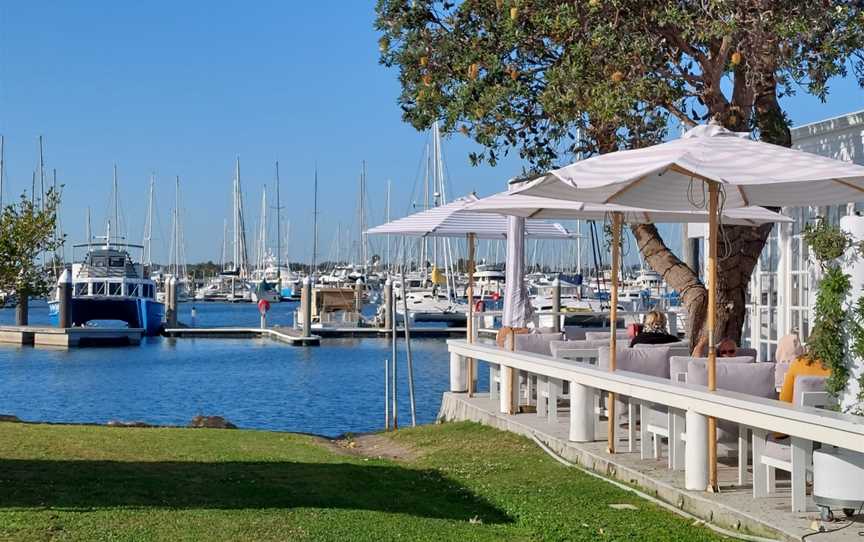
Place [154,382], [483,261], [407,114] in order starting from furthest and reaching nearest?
[483,261], [154,382], [407,114]

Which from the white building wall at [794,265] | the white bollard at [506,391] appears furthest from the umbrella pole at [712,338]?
the white building wall at [794,265]

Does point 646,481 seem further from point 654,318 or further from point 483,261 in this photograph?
→ point 483,261

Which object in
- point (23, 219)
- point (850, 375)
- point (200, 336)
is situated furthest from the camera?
point (200, 336)

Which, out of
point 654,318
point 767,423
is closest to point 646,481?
point 767,423

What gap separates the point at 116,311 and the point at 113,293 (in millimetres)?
1561

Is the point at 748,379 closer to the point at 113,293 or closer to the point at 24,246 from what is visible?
the point at 24,246

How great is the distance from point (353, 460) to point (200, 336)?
50.5m

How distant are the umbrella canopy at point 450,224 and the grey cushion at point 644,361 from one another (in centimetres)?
445

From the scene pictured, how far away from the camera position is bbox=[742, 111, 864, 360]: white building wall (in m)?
15.0

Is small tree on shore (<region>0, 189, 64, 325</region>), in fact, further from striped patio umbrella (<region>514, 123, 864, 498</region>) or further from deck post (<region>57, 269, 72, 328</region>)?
deck post (<region>57, 269, 72, 328</region>)

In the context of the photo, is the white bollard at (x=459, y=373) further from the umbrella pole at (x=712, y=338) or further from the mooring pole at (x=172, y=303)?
the mooring pole at (x=172, y=303)

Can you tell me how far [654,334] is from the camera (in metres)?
13.5

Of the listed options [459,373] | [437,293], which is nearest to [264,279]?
[437,293]

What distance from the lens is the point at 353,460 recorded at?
40.7ft
